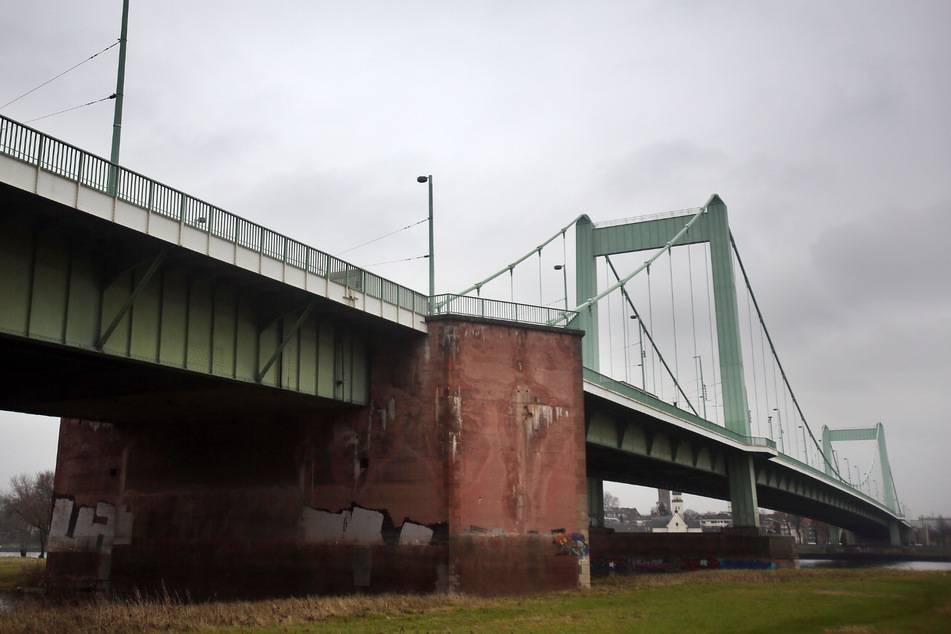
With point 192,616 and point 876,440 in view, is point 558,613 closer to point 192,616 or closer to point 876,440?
point 192,616

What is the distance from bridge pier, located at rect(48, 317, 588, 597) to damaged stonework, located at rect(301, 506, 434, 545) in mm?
56

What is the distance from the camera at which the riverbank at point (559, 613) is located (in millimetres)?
21094

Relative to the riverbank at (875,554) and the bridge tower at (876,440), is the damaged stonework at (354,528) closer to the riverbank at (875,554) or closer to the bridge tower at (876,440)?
the riverbank at (875,554)

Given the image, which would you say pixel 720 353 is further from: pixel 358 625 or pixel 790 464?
pixel 358 625

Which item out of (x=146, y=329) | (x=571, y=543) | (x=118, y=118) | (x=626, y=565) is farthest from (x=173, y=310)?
(x=626, y=565)

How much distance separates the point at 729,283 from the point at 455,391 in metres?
41.0

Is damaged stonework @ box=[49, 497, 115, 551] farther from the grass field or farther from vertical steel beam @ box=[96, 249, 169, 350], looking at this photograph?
vertical steel beam @ box=[96, 249, 169, 350]

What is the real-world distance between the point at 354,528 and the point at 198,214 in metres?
14.2

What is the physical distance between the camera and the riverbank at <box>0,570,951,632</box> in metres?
21.1

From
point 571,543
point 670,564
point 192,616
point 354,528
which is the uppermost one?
point 354,528

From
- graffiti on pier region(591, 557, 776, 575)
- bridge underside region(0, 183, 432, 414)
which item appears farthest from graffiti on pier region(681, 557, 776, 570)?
bridge underside region(0, 183, 432, 414)

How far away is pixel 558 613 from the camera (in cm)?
2509

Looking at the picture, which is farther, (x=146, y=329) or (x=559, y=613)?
(x=559, y=613)

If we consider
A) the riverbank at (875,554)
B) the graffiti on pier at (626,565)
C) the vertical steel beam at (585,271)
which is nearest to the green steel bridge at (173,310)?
the graffiti on pier at (626,565)
